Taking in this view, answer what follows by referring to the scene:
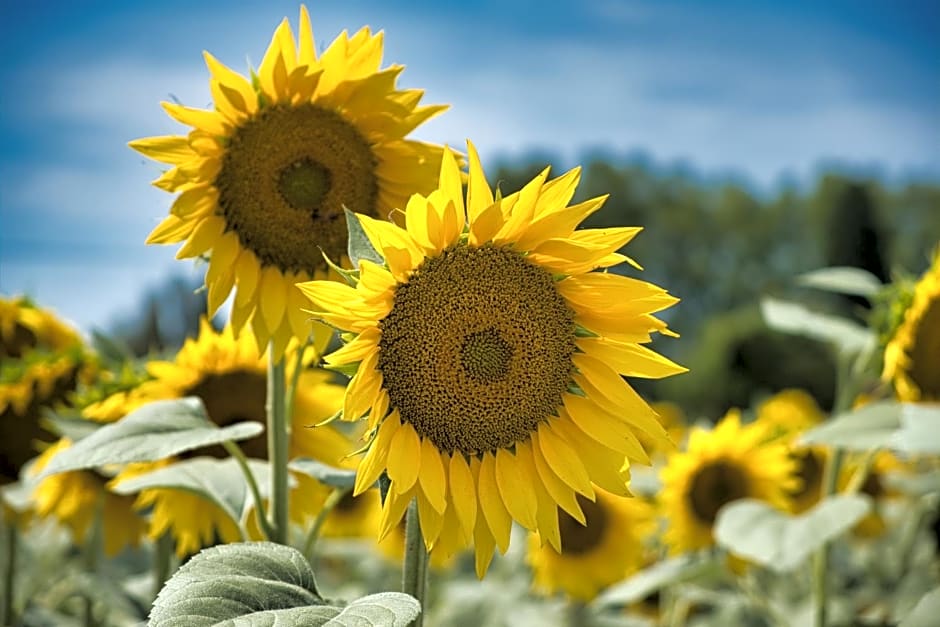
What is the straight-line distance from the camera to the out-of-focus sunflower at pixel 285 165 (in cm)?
153

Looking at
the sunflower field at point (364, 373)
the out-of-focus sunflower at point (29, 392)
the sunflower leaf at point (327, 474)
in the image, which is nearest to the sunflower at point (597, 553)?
the sunflower field at point (364, 373)

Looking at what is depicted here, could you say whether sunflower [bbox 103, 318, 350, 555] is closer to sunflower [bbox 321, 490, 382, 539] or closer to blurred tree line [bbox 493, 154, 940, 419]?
sunflower [bbox 321, 490, 382, 539]

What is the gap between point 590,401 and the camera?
1354 mm

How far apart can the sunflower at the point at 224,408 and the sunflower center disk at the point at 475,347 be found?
0.72 meters

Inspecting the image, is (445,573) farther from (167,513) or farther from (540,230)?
(540,230)

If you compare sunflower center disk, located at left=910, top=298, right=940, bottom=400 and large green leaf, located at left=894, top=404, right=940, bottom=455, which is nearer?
large green leaf, located at left=894, top=404, right=940, bottom=455

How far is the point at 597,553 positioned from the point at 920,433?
6.11 ft

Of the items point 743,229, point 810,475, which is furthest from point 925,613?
point 743,229

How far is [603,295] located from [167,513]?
1114mm

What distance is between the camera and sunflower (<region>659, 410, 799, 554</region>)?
119 inches

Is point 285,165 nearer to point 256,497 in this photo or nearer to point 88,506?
point 256,497

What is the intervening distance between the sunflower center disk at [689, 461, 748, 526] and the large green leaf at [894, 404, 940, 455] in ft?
4.10

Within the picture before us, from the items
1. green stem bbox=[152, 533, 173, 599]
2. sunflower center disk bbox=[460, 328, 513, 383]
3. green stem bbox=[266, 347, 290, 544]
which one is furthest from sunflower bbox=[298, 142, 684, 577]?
green stem bbox=[152, 533, 173, 599]

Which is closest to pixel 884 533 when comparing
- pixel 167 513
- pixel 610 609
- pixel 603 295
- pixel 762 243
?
pixel 610 609
